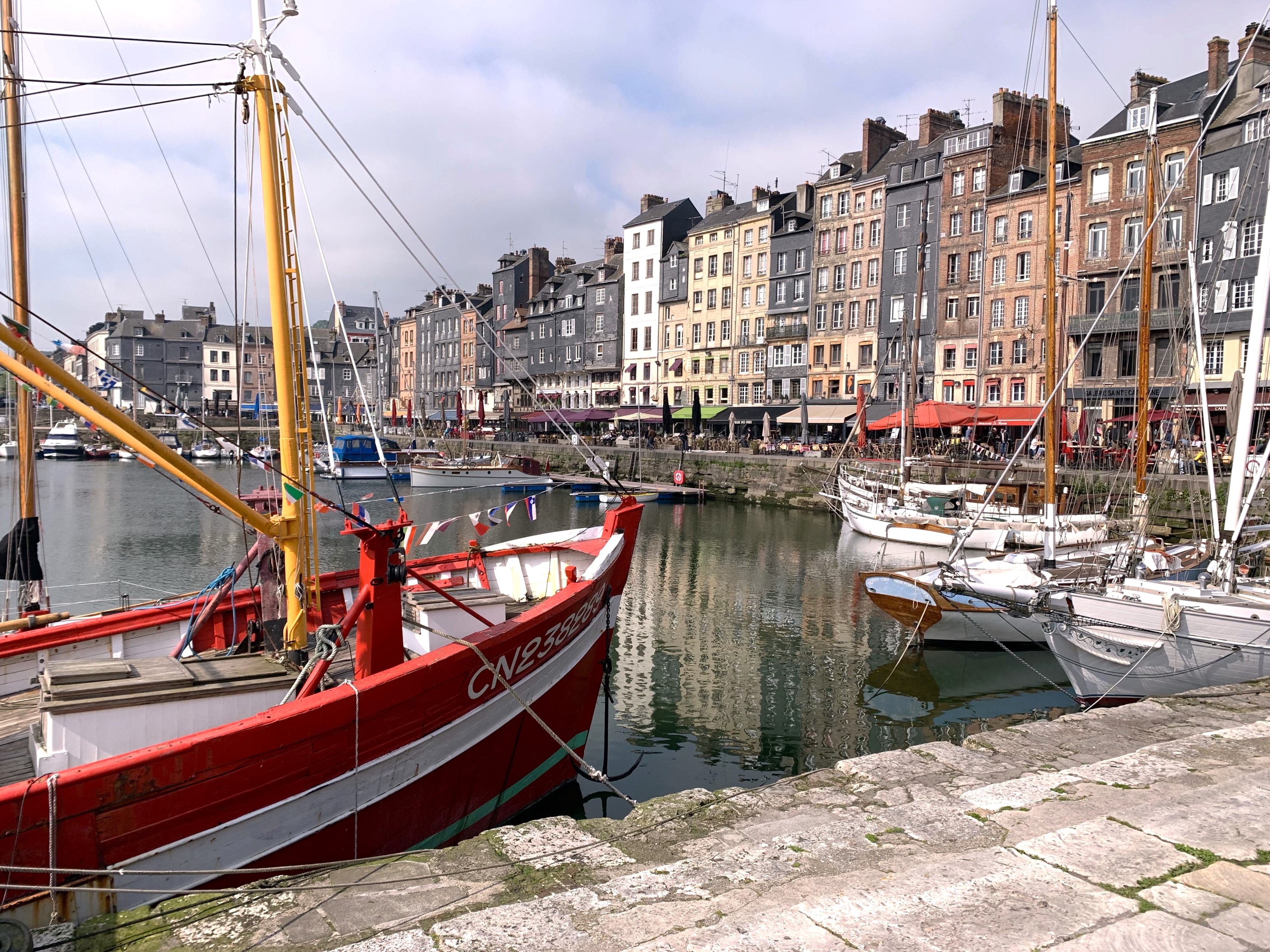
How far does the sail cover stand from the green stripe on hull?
7.17m

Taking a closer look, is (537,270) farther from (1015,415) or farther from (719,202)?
(1015,415)

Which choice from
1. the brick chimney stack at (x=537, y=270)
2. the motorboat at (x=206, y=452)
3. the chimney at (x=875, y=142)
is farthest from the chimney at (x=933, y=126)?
the motorboat at (x=206, y=452)

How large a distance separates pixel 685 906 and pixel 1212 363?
43.9m

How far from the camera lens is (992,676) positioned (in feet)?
55.7

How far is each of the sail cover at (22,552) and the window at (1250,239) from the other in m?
43.1

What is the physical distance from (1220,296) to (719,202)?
132 feet

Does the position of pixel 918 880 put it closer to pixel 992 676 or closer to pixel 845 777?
pixel 845 777

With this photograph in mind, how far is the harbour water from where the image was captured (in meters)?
13.3

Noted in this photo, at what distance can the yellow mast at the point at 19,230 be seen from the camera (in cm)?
1146

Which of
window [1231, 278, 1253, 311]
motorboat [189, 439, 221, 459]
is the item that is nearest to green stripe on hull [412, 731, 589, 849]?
window [1231, 278, 1253, 311]

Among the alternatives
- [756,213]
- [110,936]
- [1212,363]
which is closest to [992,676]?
[110,936]

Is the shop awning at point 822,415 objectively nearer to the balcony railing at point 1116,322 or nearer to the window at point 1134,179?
the balcony railing at point 1116,322

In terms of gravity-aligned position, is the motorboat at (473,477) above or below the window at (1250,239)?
below

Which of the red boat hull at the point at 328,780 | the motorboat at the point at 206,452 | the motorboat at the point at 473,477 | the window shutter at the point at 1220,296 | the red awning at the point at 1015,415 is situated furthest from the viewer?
the motorboat at the point at 206,452
